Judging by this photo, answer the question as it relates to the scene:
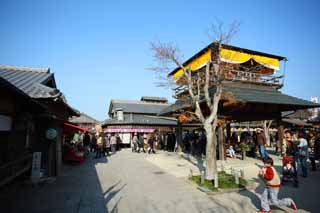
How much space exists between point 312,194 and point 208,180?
3302 millimetres

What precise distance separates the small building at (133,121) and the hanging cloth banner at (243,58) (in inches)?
461

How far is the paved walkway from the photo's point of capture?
5438 millimetres

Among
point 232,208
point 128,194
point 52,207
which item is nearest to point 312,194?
point 232,208

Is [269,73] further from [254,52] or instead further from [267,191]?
[267,191]

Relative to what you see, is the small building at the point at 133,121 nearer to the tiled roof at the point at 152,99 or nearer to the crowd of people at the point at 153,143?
the crowd of people at the point at 153,143

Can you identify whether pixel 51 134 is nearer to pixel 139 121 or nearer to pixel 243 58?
pixel 243 58

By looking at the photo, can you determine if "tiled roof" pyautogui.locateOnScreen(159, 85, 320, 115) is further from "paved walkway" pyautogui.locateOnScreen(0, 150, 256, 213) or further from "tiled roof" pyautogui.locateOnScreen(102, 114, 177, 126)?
"tiled roof" pyautogui.locateOnScreen(102, 114, 177, 126)

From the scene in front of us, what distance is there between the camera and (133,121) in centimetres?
2827

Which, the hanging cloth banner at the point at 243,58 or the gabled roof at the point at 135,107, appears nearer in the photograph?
the hanging cloth banner at the point at 243,58

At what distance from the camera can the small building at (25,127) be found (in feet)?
19.0

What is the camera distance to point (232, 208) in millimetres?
5414

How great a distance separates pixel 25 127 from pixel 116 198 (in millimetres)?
4508

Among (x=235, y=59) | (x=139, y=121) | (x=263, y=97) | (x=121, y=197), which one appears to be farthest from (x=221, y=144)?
(x=139, y=121)

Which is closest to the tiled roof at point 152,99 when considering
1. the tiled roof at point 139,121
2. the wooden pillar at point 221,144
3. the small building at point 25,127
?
the tiled roof at point 139,121
